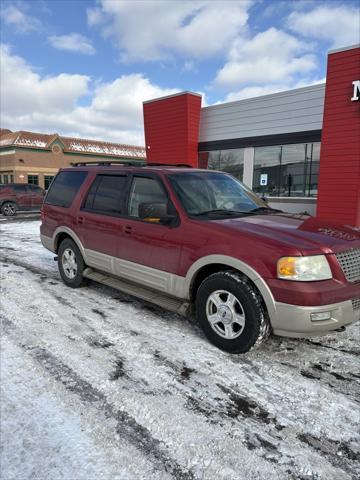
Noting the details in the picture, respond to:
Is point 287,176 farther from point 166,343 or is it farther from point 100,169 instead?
point 166,343

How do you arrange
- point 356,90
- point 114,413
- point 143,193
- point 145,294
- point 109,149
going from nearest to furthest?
point 114,413
point 145,294
point 143,193
point 356,90
point 109,149

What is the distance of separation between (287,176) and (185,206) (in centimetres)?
1048

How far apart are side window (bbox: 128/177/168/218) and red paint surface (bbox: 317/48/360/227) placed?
8.34 metres

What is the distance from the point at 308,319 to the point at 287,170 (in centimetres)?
1131

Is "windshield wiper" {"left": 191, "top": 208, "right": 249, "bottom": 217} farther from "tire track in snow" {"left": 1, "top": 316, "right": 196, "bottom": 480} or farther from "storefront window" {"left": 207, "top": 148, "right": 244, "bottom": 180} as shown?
"storefront window" {"left": 207, "top": 148, "right": 244, "bottom": 180}

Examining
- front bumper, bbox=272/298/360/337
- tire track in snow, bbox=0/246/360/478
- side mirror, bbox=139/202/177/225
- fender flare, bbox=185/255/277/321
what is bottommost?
tire track in snow, bbox=0/246/360/478

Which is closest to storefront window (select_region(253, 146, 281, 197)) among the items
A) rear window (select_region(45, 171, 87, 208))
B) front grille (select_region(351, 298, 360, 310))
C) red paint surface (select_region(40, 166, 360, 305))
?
rear window (select_region(45, 171, 87, 208))

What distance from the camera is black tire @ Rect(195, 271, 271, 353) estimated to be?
3.29 metres

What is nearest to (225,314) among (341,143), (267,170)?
(341,143)

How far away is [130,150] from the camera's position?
49.0 m

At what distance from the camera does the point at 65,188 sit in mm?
5828

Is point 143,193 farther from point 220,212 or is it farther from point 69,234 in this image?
point 69,234

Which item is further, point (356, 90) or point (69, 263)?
point (356, 90)

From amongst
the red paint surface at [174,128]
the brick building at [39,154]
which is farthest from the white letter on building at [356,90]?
the brick building at [39,154]
